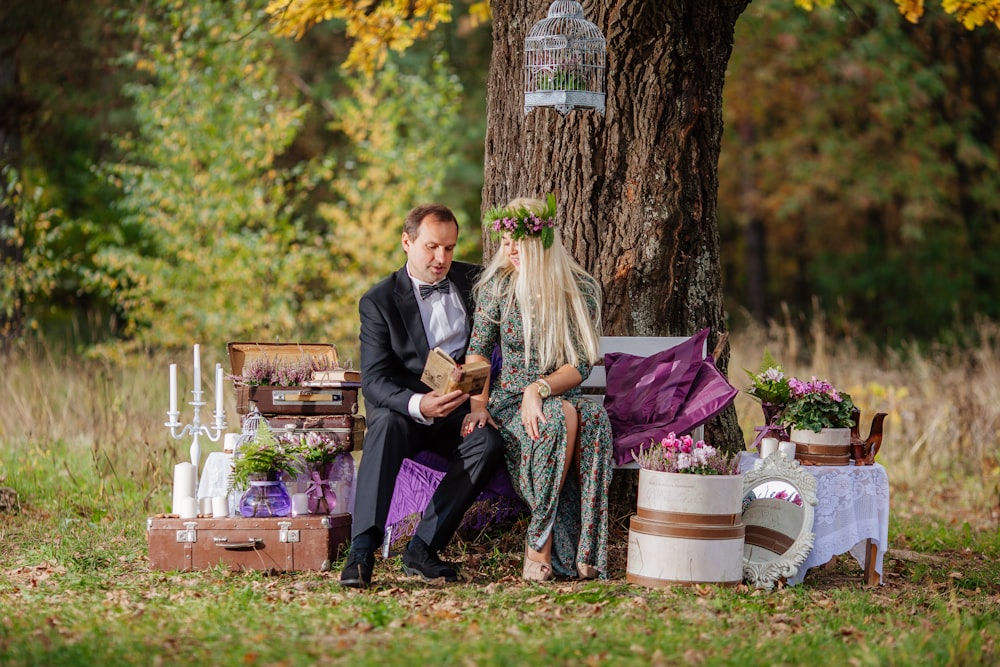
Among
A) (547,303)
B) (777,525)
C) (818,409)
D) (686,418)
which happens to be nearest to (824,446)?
(818,409)

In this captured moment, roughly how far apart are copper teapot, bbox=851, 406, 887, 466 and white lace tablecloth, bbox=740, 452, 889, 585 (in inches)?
2.4

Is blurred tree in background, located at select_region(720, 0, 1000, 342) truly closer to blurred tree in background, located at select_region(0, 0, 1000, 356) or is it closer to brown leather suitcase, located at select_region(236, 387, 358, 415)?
blurred tree in background, located at select_region(0, 0, 1000, 356)

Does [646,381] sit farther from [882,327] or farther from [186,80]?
[882,327]

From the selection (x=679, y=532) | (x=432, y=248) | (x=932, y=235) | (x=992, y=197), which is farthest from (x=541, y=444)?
(x=932, y=235)

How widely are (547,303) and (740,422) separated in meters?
4.09

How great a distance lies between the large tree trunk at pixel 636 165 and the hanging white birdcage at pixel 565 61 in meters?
0.10

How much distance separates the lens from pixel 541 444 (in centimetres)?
499

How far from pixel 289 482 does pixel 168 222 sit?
7.29 meters

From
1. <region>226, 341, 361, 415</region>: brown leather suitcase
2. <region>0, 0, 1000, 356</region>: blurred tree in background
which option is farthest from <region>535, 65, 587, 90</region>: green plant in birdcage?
<region>0, 0, 1000, 356</region>: blurred tree in background

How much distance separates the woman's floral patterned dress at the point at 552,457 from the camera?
16.4ft

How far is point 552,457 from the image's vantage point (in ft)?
16.4

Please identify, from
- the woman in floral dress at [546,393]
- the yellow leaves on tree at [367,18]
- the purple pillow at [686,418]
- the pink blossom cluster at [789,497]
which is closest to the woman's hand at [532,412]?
the woman in floral dress at [546,393]

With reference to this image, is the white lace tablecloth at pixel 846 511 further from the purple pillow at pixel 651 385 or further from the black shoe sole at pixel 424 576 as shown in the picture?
the black shoe sole at pixel 424 576

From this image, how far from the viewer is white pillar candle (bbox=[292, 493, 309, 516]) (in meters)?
5.22
